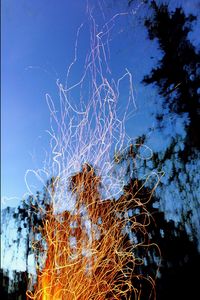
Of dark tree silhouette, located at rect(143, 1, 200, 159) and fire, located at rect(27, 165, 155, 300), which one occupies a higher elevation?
dark tree silhouette, located at rect(143, 1, 200, 159)

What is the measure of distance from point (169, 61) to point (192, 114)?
133cm

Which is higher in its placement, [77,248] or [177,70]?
[177,70]

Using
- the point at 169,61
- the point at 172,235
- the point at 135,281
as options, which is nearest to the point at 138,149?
the point at 169,61

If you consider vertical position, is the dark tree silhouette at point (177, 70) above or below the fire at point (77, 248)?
above

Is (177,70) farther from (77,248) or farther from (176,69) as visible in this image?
(77,248)

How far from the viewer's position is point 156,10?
7738mm

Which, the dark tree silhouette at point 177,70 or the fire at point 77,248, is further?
the dark tree silhouette at point 177,70

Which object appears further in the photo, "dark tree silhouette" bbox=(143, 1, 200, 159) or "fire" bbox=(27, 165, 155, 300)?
"dark tree silhouette" bbox=(143, 1, 200, 159)

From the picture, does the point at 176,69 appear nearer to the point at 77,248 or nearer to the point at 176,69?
the point at 176,69

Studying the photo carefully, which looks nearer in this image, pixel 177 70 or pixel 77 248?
pixel 77 248

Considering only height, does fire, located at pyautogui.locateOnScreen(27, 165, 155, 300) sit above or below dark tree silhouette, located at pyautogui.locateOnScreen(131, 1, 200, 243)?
below

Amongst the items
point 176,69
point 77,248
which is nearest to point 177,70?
point 176,69

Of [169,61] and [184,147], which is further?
[184,147]

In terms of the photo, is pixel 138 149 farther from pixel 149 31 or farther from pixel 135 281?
pixel 135 281
